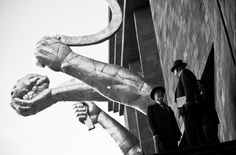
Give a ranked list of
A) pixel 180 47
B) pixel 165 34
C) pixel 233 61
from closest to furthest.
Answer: pixel 233 61, pixel 180 47, pixel 165 34

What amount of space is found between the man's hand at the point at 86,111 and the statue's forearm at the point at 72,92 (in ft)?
6.88

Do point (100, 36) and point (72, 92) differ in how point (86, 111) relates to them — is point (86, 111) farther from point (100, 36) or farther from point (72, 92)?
point (100, 36)

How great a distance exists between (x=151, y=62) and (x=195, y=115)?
11.6 meters

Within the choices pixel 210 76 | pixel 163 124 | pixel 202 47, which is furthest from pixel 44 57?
pixel 163 124

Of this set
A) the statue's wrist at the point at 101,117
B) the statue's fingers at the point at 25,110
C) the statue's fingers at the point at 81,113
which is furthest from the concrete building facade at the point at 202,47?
the statue's fingers at the point at 25,110

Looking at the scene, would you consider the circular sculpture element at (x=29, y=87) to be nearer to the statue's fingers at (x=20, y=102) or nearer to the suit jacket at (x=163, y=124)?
the statue's fingers at (x=20, y=102)

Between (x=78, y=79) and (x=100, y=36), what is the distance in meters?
1.80

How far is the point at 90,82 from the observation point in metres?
15.6

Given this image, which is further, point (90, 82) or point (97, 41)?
point (90, 82)

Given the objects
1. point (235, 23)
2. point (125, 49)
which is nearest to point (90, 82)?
point (125, 49)

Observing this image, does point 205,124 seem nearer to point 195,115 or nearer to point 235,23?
point 195,115

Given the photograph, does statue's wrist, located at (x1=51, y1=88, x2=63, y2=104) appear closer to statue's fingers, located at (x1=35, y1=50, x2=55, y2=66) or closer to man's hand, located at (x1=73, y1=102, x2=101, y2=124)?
statue's fingers, located at (x1=35, y1=50, x2=55, y2=66)

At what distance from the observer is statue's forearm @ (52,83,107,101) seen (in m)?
17.3

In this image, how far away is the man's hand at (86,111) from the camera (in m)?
19.8
